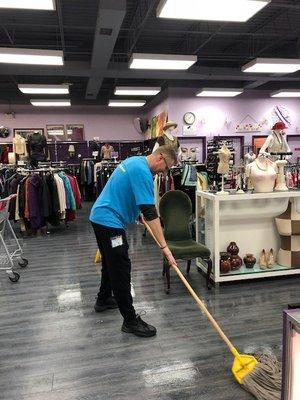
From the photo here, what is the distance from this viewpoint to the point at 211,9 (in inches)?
179

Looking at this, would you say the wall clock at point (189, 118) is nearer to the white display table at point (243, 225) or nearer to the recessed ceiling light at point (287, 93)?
the recessed ceiling light at point (287, 93)

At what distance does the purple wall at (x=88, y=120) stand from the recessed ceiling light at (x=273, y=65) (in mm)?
7264

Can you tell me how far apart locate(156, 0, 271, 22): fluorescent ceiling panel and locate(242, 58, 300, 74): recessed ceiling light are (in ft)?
7.73

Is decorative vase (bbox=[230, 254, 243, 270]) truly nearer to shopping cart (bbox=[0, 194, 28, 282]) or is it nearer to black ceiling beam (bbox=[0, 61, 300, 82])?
shopping cart (bbox=[0, 194, 28, 282])

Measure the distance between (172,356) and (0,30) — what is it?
6993mm

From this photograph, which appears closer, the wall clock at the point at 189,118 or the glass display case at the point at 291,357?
the glass display case at the point at 291,357

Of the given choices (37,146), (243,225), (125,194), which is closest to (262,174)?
(243,225)

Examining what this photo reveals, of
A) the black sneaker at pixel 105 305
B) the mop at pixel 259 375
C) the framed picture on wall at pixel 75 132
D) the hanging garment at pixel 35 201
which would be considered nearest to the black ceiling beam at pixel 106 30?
the hanging garment at pixel 35 201

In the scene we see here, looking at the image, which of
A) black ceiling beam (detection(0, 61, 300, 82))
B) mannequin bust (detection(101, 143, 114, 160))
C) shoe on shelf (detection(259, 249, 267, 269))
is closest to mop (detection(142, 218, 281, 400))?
shoe on shelf (detection(259, 249, 267, 269))

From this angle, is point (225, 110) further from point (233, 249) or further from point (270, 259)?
point (233, 249)

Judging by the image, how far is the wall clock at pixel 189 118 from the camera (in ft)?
33.8

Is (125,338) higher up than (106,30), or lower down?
lower down

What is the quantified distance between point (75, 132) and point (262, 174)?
1076 centimetres

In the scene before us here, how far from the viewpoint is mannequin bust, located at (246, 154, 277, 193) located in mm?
4008
